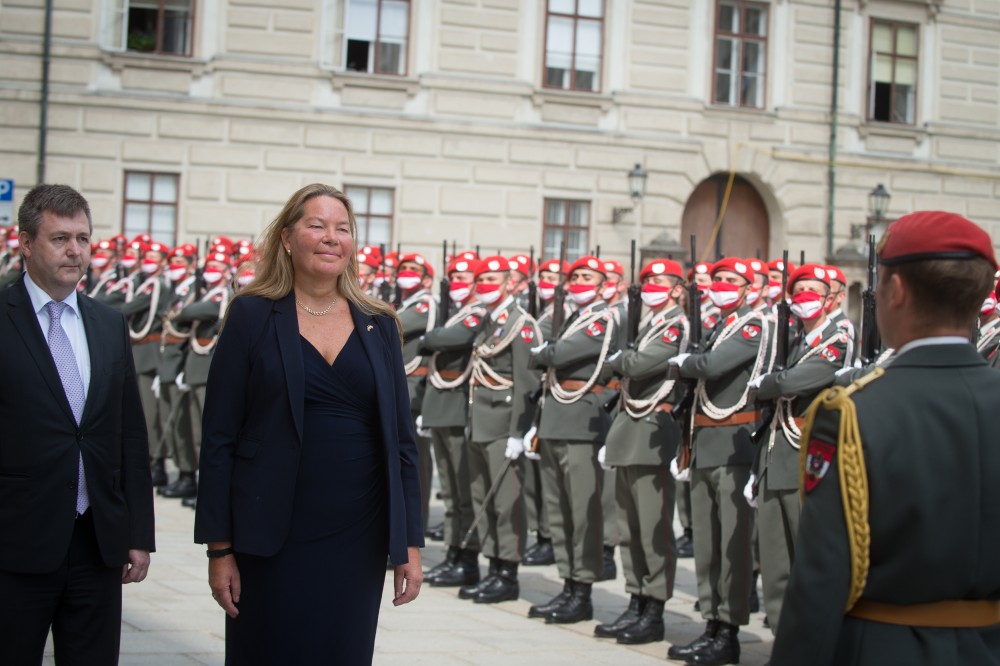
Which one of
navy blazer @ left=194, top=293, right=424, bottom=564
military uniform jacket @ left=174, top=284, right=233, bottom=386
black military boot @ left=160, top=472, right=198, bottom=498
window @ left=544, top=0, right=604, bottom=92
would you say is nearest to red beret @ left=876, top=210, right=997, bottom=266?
navy blazer @ left=194, top=293, right=424, bottom=564

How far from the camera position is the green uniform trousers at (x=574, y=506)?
837cm

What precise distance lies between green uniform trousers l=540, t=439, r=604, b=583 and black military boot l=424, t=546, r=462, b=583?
1115 mm

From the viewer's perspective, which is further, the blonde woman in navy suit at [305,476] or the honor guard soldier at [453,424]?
the honor guard soldier at [453,424]

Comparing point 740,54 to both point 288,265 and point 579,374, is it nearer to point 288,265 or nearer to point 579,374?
point 579,374

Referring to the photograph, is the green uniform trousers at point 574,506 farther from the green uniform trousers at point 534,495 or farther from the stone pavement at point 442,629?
the green uniform trousers at point 534,495

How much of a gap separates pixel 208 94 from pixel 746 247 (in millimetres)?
9302

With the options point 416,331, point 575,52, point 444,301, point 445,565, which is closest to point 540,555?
point 445,565

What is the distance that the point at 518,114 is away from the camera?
21.5m

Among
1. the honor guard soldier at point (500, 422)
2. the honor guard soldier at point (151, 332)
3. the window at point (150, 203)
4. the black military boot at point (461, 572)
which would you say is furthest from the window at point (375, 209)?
the black military boot at point (461, 572)

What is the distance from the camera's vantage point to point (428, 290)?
10820mm

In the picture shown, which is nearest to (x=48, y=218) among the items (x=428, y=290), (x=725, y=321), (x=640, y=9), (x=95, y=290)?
(x=725, y=321)

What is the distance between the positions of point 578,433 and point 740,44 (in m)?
15.8

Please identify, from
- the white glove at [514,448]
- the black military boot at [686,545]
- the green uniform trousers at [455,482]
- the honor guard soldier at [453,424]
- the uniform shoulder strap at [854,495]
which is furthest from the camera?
the black military boot at [686,545]

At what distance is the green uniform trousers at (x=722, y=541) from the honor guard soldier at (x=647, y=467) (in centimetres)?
31
